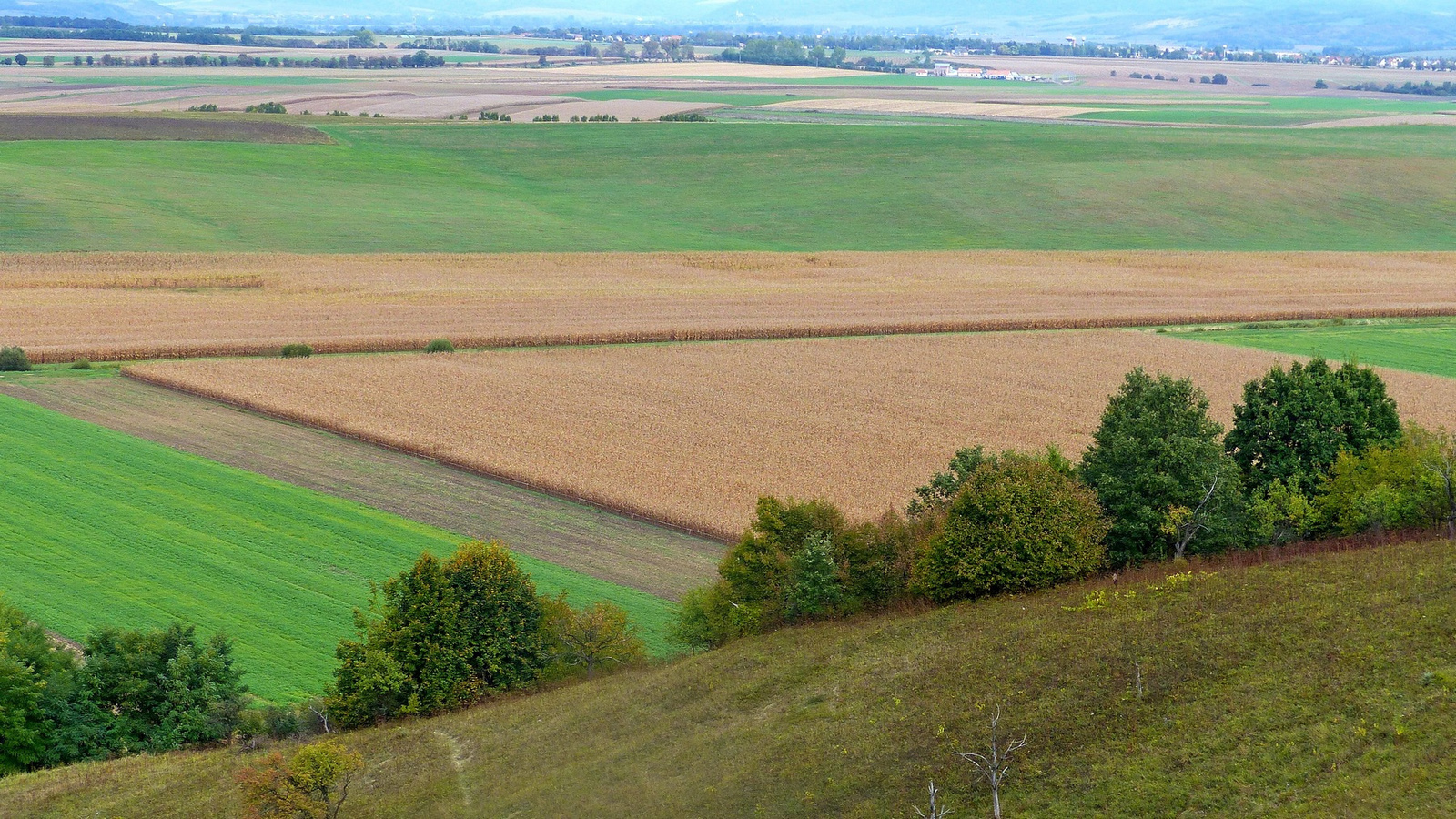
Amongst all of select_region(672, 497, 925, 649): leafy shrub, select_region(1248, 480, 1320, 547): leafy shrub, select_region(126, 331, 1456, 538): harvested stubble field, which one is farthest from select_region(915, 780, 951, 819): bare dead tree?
select_region(126, 331, 1456, 538): harvested stubble field

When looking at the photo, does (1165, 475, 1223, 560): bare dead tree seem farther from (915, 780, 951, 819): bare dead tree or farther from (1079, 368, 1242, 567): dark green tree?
(915, 780, 951, 819): bare dead tree

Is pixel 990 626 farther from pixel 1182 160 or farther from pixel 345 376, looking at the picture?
pixel 1182 160

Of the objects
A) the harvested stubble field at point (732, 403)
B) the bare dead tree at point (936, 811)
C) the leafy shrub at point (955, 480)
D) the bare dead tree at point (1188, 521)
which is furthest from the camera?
the harvested stubble field at point (732, 403)

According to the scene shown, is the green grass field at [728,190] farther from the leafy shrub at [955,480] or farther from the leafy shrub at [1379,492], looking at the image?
the leafy shrub at [1379,492]

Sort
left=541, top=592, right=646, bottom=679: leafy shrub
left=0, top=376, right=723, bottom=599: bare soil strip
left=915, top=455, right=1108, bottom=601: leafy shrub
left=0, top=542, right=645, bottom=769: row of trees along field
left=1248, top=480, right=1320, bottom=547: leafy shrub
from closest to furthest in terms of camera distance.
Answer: left=0, top=542, right=645, bottom=769: row of trees along field → left=915, top=455, right=1108, bottom=601: leafy shrub → left=541, top=592, right=646, bottom=679: leafy shrub → left=1248, top=480, right=1320, bottom=547: leafy shrub → left=0, top=376, right=723, bottom=599: bare soil strip

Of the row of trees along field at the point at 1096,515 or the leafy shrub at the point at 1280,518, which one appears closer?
the row of trees along field at the point at 1096,515

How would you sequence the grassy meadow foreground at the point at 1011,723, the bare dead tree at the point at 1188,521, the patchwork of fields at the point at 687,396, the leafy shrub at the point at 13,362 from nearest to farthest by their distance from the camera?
the grassy meadow foreground at the point at 1011,723, the patchwork of fields at the point at 687,396, the bare dead tree at the point at 1188,521, the leafy shrub at the point at 13,362

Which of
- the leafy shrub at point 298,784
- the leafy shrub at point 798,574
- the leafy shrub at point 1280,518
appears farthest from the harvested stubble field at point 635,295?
the leafy shrub at point 298,784
